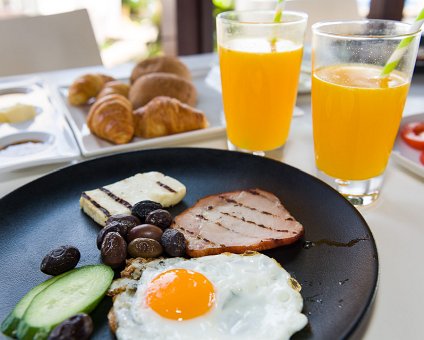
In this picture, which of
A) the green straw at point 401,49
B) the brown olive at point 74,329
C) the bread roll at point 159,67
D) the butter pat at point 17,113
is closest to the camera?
the brown olive at point 74,329

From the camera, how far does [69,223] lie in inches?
41.5

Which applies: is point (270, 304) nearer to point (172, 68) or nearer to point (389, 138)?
point (389, 138)

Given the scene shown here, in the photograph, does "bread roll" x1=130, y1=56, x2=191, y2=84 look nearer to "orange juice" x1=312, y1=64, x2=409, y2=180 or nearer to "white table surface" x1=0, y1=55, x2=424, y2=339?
"white table surface" x1=0, y1=55, x2=424, y2=339

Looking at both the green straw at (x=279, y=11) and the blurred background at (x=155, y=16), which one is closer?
the green straw at (x=279, y=11)

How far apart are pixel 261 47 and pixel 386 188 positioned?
1.80ft

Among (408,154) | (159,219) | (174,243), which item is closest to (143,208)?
(159,219)

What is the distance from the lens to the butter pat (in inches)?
63.9

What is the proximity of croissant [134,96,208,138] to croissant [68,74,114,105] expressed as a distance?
361mm

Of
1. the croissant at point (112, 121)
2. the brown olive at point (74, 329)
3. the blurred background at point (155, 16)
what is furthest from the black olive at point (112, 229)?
the blurred background at point (155, 16)

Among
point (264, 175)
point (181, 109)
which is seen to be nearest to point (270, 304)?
point (264, 175)

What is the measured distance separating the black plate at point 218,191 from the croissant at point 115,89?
23.5 inches

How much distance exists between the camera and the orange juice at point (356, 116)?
3.55 feet

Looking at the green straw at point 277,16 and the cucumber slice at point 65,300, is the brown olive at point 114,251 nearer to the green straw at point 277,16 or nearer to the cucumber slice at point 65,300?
the cucumber slice at point 65,300

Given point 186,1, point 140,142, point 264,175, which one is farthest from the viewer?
point 186,1
